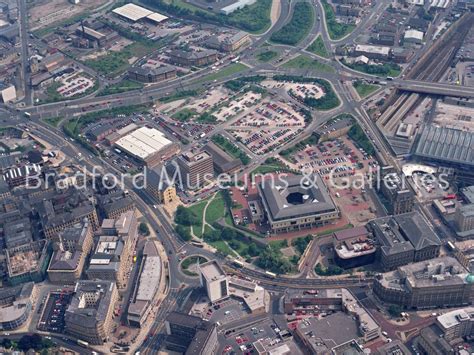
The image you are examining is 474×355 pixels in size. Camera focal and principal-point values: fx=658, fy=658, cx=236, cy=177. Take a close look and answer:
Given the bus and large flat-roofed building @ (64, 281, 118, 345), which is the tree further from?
the bus

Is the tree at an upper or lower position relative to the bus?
upper

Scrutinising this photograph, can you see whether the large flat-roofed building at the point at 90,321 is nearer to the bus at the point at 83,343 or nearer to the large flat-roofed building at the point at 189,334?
the bus at the point at 83,343

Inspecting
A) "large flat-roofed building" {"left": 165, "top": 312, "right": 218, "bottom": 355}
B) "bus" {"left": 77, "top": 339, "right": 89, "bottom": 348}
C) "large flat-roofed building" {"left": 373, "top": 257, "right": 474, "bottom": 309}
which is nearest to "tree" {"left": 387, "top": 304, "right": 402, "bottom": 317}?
"large flat-roofed building" {"left": 373, "top": 257, "right": 474, "bottom": 309}

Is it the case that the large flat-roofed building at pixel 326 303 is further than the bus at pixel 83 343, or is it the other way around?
the large flat-roofed building at pixel 326 303

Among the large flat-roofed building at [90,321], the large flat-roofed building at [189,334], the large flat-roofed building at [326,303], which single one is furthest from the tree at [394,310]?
the large flat-roofed building at [90,321]

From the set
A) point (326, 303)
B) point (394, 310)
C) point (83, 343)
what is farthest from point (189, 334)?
point (394, 310)

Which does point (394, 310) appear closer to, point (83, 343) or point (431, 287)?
point (431, 287)
